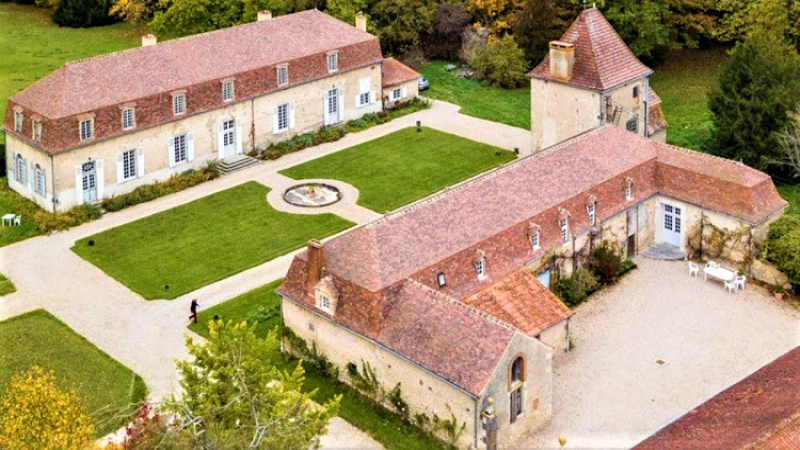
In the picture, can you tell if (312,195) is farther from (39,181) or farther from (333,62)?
(39,181)

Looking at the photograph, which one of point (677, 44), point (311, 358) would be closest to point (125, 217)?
point (311, 358)

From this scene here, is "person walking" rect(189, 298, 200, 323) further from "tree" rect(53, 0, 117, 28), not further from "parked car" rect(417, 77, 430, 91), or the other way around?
"tree" rect(53, 0, 117, 28)

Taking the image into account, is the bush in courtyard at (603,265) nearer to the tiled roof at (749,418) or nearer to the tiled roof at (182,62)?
the tiled roof at (749,418)

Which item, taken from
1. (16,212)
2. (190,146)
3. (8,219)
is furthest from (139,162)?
(8,219)

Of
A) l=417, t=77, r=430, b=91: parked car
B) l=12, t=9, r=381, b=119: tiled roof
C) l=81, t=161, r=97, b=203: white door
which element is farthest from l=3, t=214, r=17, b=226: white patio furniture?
l=417, t=77, r=430, b=91: parked car

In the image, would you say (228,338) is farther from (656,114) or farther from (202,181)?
(656,114)

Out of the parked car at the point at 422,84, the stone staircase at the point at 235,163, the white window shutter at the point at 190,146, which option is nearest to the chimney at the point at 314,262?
the white window shutter at the point at 190,146

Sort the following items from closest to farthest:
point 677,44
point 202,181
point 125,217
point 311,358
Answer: point 311,358 < point 125,217 < point 202,181 < point 677,44
